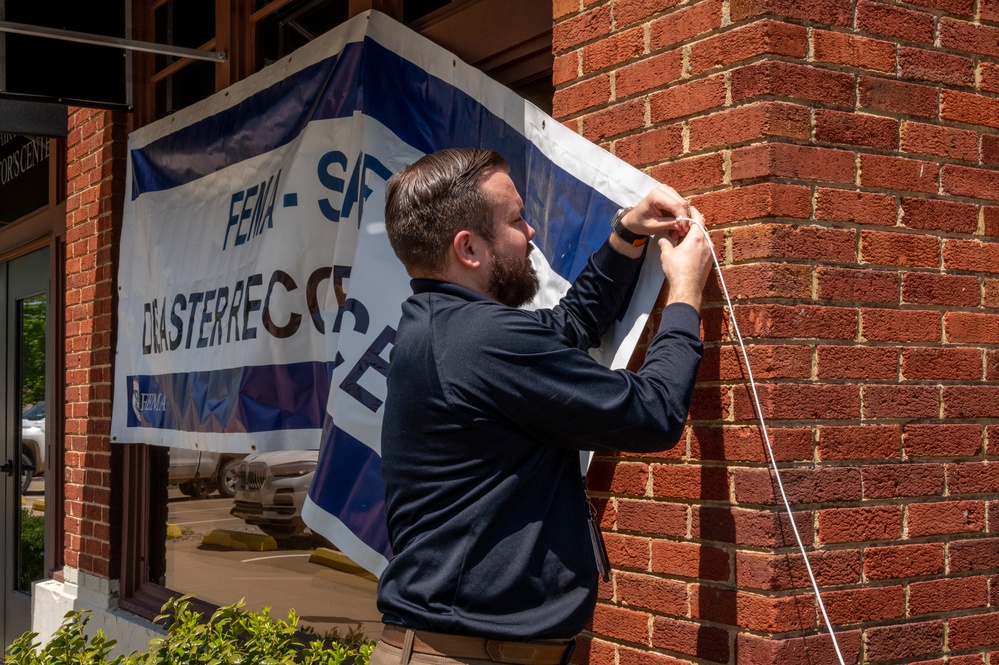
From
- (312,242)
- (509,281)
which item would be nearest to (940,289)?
(509,281)

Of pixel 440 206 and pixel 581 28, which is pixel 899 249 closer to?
pixel 581 28

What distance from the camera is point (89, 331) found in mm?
6840

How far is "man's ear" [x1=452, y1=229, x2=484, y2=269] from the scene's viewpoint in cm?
266

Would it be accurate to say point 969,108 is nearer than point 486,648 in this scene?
No

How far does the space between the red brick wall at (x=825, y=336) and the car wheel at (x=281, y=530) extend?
2.32 meters

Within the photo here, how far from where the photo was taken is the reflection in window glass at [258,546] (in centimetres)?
497

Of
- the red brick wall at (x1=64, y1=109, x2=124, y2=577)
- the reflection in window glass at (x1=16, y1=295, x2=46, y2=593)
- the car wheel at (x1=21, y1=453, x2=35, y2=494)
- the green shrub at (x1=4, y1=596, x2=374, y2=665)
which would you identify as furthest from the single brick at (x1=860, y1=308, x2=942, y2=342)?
the car wheel at (x1=21, y1=453, x2=35, y2=494)

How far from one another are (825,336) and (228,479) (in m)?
3.61

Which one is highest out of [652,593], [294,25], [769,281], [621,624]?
[294,25]

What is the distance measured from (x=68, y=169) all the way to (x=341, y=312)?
382 centimetres

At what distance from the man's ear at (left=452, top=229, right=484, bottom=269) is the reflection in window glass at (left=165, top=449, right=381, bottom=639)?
2.33m

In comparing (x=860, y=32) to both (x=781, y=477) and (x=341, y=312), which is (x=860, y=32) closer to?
(x=781, y=477)

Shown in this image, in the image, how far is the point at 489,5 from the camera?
4.12 m

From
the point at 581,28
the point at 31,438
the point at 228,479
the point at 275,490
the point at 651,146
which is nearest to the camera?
the point at 651,146
